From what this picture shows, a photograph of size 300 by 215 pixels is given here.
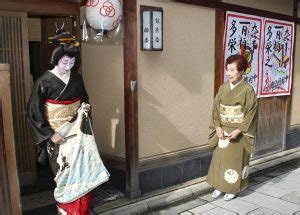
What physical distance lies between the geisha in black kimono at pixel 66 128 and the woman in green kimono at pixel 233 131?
2294 mm

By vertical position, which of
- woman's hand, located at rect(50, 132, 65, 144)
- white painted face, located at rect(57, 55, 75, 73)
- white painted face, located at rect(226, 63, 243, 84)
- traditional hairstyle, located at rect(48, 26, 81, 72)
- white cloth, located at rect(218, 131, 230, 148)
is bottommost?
white cloth, located at rect(218, 131, 230, 148)

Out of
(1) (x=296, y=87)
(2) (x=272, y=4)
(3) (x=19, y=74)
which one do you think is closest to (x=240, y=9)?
(2) (x=272, y=4)

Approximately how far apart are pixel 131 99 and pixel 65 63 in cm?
142

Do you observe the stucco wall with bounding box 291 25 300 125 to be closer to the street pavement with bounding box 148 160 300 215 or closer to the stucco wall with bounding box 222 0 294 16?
the stucco wall with bounding box 222 0 294 16

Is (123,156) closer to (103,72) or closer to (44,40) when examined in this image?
(103,72)

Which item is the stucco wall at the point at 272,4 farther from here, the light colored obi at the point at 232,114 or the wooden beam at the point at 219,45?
the light colored obi at the point at 232,114

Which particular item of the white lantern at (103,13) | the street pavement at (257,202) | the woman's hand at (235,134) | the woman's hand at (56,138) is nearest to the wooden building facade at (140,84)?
the white lantern at (103,13)

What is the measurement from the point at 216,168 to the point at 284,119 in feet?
12.4

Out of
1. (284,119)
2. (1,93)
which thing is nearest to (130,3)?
(1,93)

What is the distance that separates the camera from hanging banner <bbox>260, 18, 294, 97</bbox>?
7926 mm

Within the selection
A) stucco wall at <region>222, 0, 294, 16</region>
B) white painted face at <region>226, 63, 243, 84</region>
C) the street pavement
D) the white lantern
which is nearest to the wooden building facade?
stucco wall at <region>222, 0, 294, 16</region>

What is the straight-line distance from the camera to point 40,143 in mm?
4312

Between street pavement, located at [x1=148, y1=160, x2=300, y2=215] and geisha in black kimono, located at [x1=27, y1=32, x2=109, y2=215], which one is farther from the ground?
geisha in black kimono, located at [x1=27, y1=32, x2=109, y2=215]

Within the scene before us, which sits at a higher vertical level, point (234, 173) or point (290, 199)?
point (234, 173)
